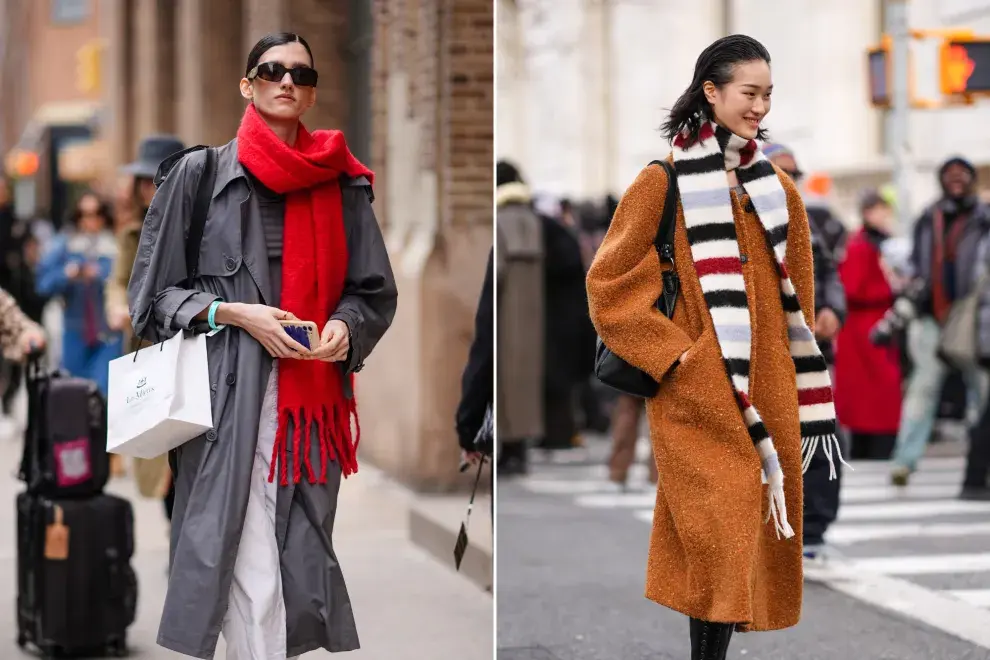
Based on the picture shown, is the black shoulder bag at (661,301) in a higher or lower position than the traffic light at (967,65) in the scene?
lower

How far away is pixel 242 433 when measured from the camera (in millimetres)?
4707

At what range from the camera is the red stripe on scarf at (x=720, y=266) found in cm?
485

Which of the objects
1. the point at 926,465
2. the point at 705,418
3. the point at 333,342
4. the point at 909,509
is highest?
the point at 333,342

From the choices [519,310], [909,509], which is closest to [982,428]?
[909,509]

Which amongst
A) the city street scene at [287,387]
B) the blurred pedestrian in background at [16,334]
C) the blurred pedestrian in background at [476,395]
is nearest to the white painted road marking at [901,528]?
the city street scene at [287,387]

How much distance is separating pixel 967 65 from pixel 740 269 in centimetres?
1051

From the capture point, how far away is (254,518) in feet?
15.7

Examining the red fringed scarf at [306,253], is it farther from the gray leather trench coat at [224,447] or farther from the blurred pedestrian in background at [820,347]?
the blurred pedestrian in background at [820,347]

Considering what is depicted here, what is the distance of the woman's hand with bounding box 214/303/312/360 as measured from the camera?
15.3ft

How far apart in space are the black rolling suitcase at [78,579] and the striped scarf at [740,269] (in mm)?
2745

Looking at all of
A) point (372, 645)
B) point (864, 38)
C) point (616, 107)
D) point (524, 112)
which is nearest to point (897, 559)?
point (372, 645)

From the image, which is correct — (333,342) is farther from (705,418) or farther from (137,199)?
(137,199)

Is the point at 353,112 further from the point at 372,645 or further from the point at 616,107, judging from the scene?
the point at 616,107

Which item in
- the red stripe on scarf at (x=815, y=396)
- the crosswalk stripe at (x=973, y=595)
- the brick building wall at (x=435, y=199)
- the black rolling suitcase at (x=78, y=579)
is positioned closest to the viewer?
the red stripe on scarf at (x=815, y=396)
